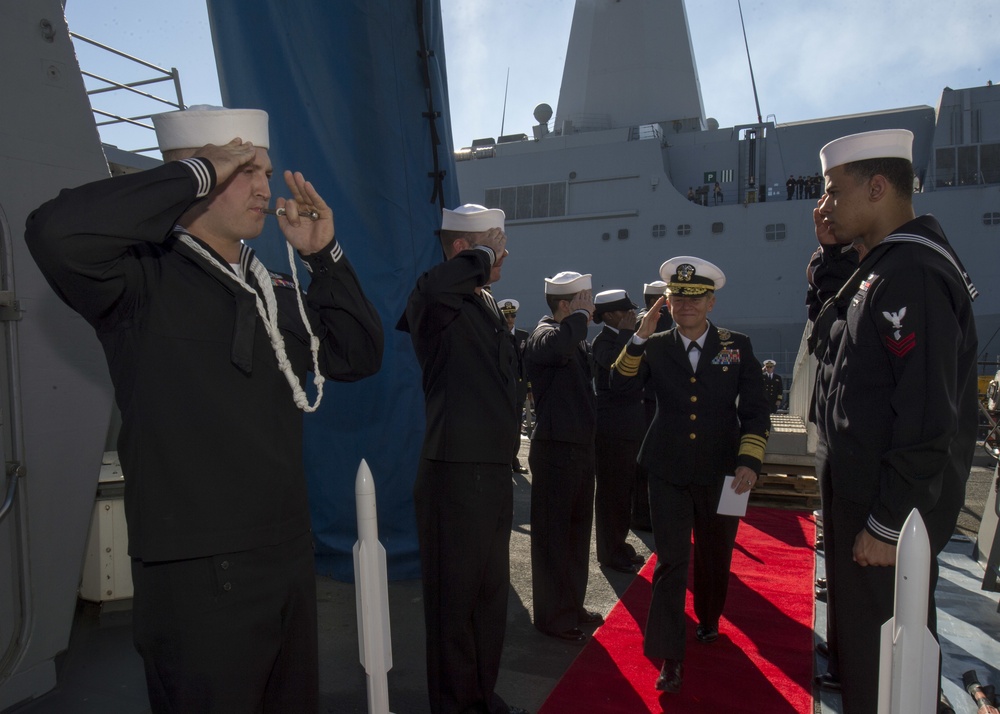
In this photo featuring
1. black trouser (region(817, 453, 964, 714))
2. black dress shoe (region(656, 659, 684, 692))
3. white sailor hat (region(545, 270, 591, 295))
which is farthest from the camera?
white sailor hat (region(545, 270, 591, 295))

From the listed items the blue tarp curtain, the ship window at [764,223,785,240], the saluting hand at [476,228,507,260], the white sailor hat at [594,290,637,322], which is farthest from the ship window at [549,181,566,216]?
the saluting hand at [476,228,507,260]

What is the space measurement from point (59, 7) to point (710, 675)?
3914mm

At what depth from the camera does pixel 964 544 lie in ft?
17.5

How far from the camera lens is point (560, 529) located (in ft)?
12.3

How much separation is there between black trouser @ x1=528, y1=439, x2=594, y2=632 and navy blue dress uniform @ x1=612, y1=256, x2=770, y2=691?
48cm

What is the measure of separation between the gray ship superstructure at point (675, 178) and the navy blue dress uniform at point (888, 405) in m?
18.0

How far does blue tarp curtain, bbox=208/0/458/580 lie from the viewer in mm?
4184

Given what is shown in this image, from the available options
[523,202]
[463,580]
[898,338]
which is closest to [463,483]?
[463,580]

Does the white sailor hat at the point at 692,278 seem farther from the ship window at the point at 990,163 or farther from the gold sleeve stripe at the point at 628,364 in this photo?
the ship window at the point at 990,163

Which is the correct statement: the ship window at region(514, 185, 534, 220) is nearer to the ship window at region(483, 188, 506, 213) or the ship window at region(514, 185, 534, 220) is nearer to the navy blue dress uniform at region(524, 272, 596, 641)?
the ship window at region(483, 188, 506, 213)

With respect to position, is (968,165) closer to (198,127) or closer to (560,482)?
(560,482)

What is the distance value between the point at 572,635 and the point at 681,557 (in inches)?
32.5

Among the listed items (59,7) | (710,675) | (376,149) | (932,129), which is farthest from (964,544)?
(932,129)

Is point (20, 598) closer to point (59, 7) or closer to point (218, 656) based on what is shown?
point (218, 656)
